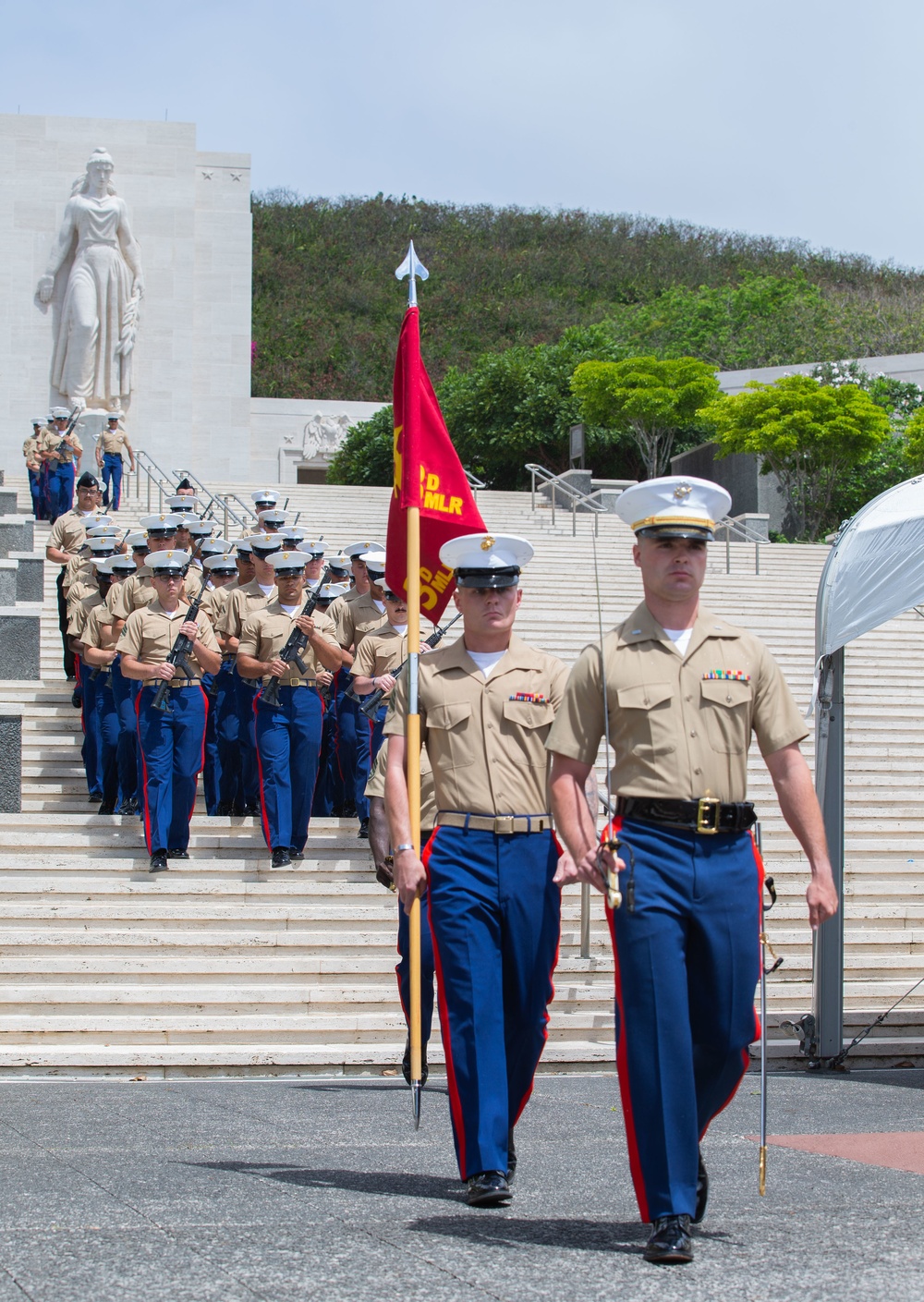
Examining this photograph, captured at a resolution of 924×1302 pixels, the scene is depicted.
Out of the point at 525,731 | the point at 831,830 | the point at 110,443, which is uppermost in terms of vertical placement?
the point at 110,443

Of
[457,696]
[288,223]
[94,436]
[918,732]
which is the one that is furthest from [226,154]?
[288,223]

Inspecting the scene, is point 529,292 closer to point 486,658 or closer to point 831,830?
point 831,830

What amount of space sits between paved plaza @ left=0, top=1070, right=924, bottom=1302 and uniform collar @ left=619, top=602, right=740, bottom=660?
1.52 metres

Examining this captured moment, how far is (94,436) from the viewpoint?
1190 inches

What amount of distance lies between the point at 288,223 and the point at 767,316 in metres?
34.7

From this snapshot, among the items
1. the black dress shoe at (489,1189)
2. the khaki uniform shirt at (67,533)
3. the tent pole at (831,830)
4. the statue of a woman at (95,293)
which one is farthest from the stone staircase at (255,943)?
the statue of a woman at (95,293)

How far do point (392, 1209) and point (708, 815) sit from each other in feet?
4.41

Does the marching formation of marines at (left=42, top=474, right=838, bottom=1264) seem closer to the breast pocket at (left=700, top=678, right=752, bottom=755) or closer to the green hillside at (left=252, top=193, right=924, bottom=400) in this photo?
the breast pocket at (left=700, top=678, right=752, bottom=755)

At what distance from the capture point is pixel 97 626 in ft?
40.5

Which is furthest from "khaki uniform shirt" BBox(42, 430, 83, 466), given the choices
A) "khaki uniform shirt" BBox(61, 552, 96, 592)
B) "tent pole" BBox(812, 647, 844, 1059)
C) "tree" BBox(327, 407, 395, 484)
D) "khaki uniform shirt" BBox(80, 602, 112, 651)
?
"tree" BBox(327, 407, 395, 484)

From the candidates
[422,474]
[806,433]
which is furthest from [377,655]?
[806,433]

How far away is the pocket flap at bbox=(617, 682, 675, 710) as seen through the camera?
4250mm

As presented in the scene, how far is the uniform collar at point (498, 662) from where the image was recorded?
201 inches

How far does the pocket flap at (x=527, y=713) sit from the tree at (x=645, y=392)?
30201 millimetres
